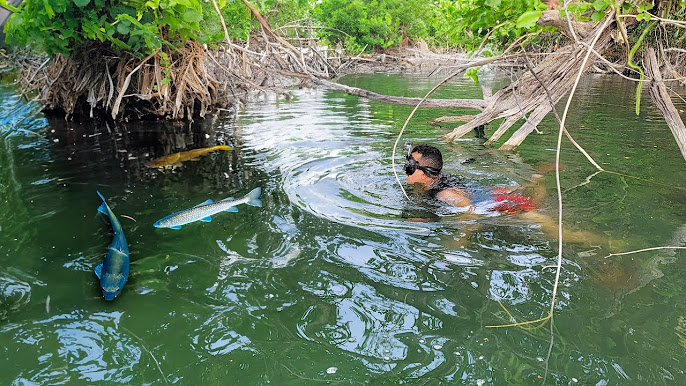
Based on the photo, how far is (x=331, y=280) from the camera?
155 inches

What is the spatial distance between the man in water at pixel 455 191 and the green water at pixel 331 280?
0.76 ft

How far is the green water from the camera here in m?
2.95

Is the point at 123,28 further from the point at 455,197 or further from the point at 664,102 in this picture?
the point at 664,102

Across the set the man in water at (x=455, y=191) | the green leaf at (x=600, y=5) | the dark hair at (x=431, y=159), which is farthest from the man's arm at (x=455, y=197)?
the green leaf at (x=600, y=5)

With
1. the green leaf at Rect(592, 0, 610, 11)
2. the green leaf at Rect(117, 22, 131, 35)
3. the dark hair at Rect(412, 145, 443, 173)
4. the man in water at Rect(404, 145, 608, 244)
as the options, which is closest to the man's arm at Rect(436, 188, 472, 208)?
the man in water at Rect(404, 145, 608, 244)

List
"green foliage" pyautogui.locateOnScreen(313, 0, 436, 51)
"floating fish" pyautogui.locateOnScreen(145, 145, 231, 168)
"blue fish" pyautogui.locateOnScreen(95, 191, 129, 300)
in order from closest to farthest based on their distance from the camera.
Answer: "blue fish" pyautogui.locateOnScreen(95, 191, 129, 300) → "floating fish" pyautogui.locateOnScreen(145, 145, 231, 168) → "green foliage" pyautogui.locateOnScreen(313, 0, 436, 51)

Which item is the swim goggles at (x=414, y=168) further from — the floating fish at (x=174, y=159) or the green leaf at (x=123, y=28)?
A: the green leaf at (x=123, y=28)

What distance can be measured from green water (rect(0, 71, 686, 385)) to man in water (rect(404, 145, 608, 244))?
231mm

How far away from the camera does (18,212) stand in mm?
5348

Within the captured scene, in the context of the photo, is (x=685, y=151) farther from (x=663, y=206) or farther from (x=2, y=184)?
(x=2, y=184)

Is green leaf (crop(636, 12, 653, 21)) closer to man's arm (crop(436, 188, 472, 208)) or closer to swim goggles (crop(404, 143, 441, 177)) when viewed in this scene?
man's arm (crop(436, 188, 472, 208))

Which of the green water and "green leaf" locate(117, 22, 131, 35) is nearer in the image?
the green water

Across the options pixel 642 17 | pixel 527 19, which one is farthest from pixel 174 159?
pixel 642 17

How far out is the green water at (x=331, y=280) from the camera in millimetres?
2945
